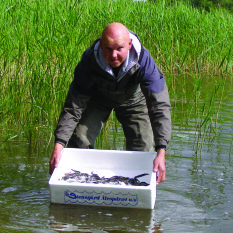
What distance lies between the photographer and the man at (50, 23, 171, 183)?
3.01 m

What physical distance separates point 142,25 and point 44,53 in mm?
2340

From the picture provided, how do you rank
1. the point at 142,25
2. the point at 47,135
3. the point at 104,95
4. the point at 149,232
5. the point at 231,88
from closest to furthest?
the point at 149,232 < the point at 104,95 < the point at 47,135 < the point at 142,25 < the point at 231,88

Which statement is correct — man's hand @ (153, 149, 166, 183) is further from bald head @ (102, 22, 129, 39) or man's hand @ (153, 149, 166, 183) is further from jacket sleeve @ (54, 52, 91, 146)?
bald head @ (102, 22, 129, 39)

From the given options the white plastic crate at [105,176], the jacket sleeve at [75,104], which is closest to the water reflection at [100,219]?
the white plastic crate at [105,176]

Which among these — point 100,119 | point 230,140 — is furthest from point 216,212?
point 230,140

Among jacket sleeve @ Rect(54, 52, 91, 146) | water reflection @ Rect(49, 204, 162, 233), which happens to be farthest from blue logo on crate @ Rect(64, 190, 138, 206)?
jacket sleeve @ Rect(54, 52, 91, 146)

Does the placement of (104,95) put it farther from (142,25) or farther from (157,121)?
(142,25)

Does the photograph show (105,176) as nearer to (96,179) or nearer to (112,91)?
(96,179)

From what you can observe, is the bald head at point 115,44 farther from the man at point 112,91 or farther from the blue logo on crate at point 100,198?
the blue logo on crate at point 100,198

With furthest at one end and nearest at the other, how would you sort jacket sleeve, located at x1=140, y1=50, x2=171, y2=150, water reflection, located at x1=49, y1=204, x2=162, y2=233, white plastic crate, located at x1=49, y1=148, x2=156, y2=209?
jacket sleeve, located at x1=140, y1=50, x2=171, y2=150 → water reflection, located at x1=49, y1=204, x2=162, y2=233 → white plastic crate, located at x1=49, y1=148, x2=156, y2=209

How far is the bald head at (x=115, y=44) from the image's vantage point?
296 cm

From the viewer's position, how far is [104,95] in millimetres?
3449

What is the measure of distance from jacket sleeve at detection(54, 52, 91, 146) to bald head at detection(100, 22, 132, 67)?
0.24 metres

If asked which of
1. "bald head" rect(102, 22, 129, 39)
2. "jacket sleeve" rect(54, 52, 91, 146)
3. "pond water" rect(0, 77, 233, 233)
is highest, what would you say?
"bald head" rect(102, 22, 129, 39)
